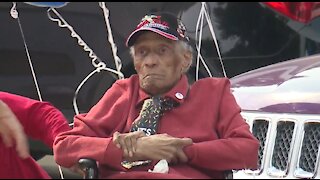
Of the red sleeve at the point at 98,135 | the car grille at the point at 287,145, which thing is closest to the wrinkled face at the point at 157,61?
the red sleeve at the point at 98,135

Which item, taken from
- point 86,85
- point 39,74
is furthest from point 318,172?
point 39,74

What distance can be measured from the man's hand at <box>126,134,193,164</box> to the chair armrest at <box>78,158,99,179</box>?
13 centimetres

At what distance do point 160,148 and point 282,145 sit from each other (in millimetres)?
1225

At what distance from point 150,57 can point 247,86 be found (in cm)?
113

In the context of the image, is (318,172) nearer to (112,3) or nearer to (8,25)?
(112,3)

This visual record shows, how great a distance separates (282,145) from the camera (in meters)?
3.93

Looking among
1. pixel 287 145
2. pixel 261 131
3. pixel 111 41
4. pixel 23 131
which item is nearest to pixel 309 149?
pixel 287 145

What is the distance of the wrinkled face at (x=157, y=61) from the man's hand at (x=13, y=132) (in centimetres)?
69

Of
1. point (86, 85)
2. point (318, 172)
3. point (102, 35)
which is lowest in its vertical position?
point (318, 172)

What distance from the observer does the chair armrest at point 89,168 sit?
289 cm

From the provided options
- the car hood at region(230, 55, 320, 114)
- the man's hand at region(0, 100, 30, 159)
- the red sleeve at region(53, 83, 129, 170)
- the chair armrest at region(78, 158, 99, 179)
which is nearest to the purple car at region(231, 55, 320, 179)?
the car hood at region(230, 55, 320, 114)

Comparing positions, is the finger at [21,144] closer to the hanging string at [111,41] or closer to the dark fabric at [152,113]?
the dark fabric at [152,113]

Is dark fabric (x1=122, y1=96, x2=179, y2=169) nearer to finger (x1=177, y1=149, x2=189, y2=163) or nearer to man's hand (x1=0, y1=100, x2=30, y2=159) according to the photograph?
finger (x1=177, y1=149, x2=189, y2=163)

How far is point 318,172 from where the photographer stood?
3752mm
